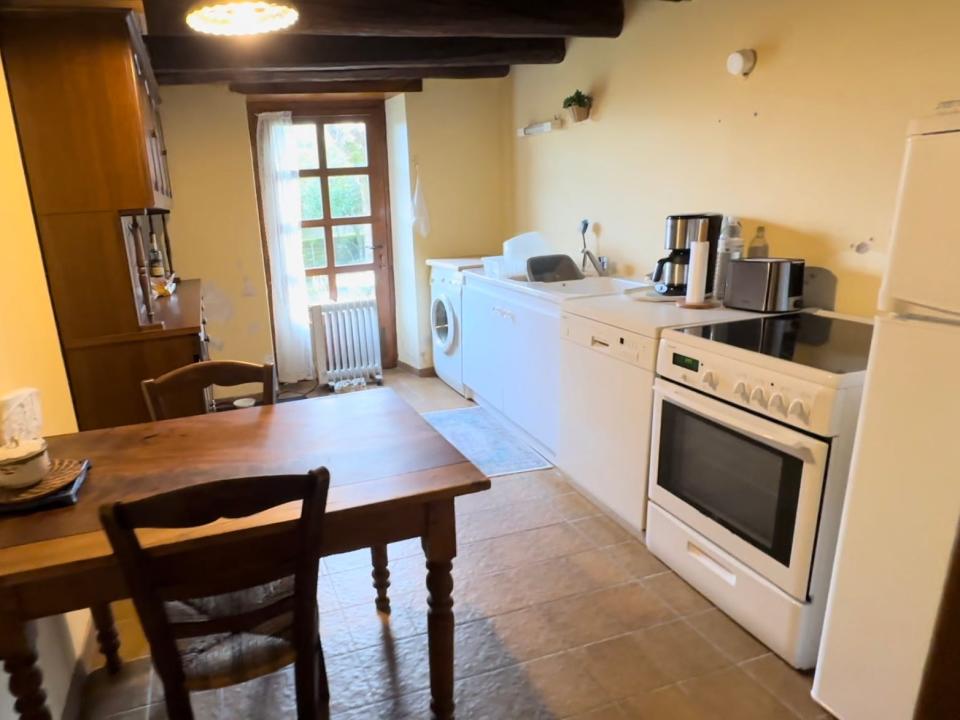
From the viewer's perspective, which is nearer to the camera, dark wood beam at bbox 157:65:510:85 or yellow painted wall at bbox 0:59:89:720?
yellow painted wall at bbox 0:59:89:720

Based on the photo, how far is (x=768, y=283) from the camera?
93.0 inches

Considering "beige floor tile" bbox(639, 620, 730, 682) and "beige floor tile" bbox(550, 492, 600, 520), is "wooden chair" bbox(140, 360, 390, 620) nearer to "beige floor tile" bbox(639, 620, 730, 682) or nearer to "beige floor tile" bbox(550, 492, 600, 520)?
"beige floor tile" bbox(639, 620, 730, 682)

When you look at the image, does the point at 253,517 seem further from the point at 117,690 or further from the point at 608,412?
the point at 608,412

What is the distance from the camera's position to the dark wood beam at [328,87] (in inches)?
164

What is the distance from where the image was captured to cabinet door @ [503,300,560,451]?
10.4 feet

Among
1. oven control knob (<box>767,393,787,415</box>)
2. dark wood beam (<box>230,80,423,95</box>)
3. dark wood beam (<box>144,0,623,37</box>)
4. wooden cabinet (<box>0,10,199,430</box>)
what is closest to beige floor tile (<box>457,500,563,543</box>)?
oven control knob (<box>767,393,787,415</box>)

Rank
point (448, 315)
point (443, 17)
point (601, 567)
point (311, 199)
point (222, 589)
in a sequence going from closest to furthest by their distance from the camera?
point (222, 589) → point (601, 567) → point (443, 17) → point (448, 315) → point (311, 199)

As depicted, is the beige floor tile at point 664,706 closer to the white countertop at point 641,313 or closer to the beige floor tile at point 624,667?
the beige floor tile at point 624,667

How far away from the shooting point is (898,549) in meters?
1.49

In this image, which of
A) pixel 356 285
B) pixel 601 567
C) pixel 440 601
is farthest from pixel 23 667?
pixel 356 285

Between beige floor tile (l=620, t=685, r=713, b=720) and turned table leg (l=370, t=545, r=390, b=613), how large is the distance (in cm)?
87

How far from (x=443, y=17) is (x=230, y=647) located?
108 inches

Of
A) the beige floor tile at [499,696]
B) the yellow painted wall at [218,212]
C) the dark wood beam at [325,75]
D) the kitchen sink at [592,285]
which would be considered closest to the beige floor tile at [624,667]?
the beige floor tile at [499,696]

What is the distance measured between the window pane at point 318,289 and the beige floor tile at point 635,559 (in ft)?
10.5
